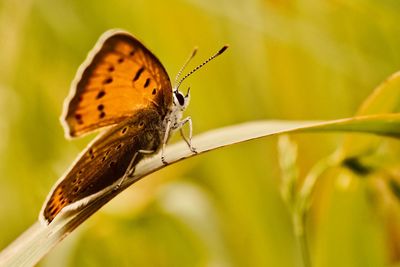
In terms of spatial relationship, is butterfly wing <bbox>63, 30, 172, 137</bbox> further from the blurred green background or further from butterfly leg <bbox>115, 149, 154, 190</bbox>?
the blurred green background

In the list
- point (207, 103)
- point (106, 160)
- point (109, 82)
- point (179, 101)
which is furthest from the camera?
point (207, 103)

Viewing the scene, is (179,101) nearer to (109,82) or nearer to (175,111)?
(175,111)

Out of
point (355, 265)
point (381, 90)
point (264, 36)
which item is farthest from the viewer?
point (264, 36)

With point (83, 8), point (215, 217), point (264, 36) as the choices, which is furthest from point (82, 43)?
point (215, 217)

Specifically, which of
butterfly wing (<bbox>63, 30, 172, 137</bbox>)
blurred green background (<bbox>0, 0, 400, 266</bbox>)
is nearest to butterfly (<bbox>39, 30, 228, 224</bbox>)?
butterfly wing (<bbox>63, 30, 172, 137</bbox>)

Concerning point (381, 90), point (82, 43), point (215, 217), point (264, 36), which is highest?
point (82, 43)

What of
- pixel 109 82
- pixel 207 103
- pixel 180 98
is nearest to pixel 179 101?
pixel 180 98

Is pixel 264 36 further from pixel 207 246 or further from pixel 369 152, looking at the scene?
Answer: pixel 369 152
